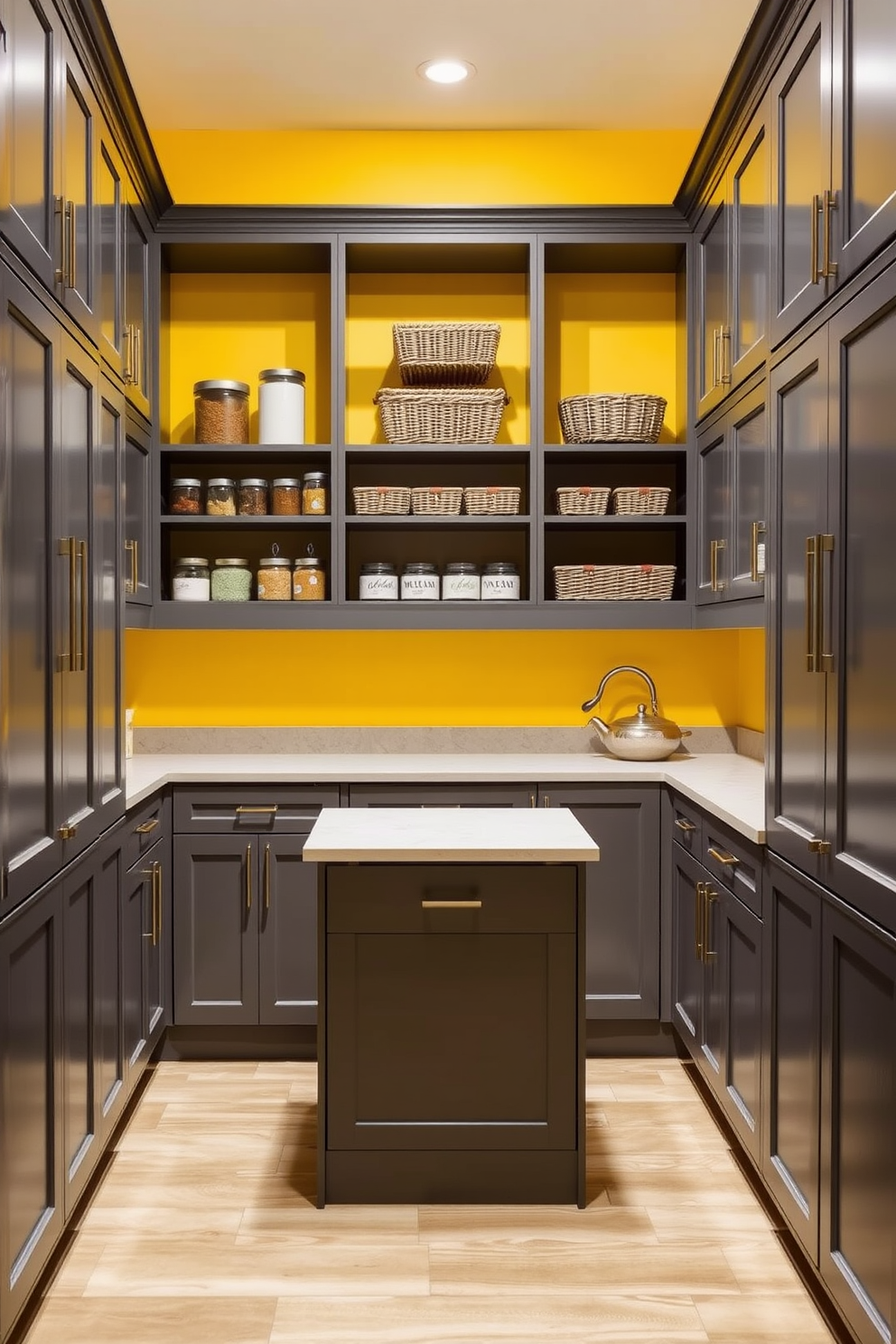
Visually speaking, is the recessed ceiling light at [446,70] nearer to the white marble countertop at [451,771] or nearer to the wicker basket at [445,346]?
the wicker basket at [445,346]

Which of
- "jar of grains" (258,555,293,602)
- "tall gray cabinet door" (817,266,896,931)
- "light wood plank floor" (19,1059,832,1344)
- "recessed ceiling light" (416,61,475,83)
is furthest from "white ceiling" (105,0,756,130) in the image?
"light wood plank floor" (19,1059,832,1344)

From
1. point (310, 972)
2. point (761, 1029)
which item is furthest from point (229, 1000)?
point (761, 1029)

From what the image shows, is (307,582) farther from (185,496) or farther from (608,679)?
(608,679)

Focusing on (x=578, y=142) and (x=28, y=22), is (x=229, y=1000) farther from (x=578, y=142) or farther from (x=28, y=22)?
(x=578, y=142)

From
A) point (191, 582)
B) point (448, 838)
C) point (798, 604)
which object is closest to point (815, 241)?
point (798, 604)

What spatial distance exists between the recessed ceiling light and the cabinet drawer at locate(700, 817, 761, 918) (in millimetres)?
2379

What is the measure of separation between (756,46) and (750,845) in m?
1.80

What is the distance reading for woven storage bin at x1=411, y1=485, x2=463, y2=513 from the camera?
3523mm

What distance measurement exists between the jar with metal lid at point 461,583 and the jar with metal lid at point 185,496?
86 centimetres

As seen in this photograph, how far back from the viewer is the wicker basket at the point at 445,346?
351 centimetres

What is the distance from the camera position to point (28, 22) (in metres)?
1.93

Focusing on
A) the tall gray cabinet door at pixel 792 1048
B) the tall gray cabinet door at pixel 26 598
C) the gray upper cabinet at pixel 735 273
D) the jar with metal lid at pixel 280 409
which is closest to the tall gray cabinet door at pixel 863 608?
the tall gray cabinet door at pixel 792 1048

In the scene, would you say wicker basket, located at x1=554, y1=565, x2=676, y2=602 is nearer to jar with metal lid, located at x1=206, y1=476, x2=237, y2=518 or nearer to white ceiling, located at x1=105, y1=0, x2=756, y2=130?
jar with metal lid, located at x1=206, y1=476, x2=237, y2=518

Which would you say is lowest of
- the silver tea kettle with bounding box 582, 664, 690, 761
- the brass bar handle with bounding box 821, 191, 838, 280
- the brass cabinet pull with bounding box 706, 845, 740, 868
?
the brass cabinet pull with bounding box 706, 845, 740, 868
